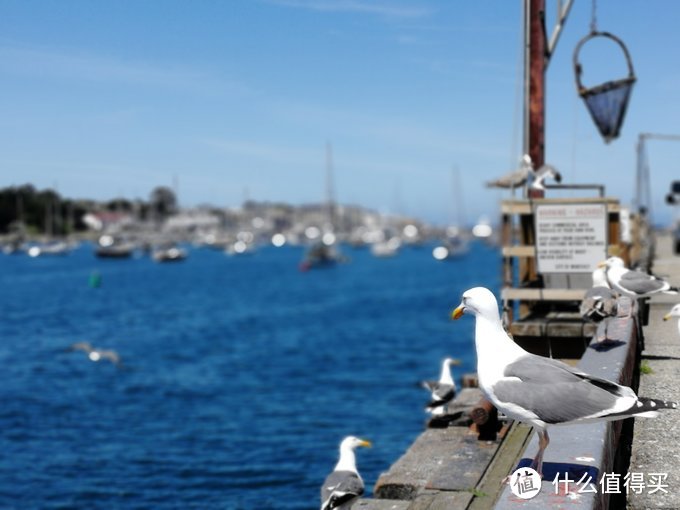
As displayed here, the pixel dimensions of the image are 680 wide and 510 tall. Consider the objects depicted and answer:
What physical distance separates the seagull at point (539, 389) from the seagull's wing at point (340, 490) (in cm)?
352

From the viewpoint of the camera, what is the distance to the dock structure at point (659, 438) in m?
6.33

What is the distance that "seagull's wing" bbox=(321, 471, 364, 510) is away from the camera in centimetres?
890

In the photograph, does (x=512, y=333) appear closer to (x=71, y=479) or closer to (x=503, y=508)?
(x=503, y=508)

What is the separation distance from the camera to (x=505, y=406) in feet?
18.7

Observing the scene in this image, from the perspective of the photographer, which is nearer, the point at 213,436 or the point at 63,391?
the point at 213,436

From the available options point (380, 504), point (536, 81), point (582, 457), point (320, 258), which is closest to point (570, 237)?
point (536, 81)

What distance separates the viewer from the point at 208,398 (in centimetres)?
3095

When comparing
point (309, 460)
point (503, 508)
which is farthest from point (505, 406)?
point (309, 460)

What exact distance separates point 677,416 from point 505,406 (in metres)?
3.13

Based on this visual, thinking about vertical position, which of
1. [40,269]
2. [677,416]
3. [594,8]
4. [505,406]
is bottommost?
[40,269]

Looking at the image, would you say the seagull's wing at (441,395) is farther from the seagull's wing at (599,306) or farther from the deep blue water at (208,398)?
the deep blue water at (208,398)

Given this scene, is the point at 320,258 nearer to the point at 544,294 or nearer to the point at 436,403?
the point at 544,294

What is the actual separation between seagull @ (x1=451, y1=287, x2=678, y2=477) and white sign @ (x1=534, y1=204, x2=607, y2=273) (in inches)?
302

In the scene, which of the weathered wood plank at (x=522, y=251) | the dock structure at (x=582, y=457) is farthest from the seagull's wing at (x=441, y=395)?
the weathered wood plank at (x=522, y=251)
